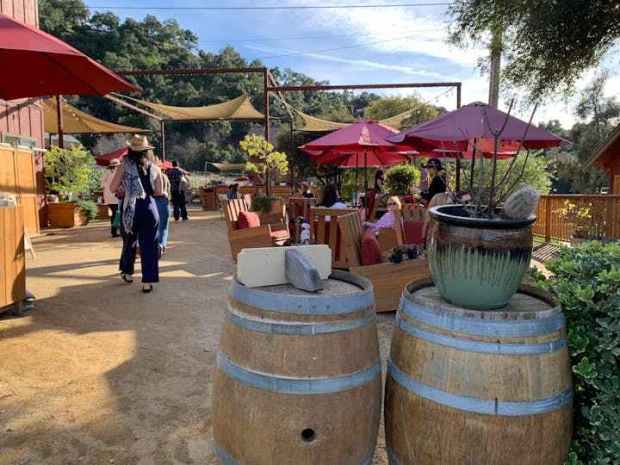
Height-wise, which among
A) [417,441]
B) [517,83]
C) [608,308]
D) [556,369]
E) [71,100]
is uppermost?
[71,100]

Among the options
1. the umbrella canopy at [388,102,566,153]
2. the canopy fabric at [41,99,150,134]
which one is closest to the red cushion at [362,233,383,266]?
the umbrella canopy at [388,102,566,153]

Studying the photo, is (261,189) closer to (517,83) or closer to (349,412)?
(517,83)

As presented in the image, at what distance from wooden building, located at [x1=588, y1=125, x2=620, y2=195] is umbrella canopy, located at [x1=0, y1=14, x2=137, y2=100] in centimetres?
1397

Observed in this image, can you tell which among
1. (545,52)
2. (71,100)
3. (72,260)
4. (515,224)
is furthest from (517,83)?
(71,100)

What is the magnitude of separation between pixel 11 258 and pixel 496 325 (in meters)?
3.94

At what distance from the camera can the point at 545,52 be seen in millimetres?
9953

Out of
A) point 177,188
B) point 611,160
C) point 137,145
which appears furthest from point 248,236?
point 611,160

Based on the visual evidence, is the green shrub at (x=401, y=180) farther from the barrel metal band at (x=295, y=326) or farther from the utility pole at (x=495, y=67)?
the barrel metal band at (x=295, y=326)

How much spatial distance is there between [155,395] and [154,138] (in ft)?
139

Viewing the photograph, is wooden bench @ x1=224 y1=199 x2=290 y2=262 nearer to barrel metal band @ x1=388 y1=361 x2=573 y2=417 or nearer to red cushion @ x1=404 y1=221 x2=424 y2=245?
red cushion @ x1=404 y1=221 x2=424 y2=245

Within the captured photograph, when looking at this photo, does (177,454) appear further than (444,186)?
No

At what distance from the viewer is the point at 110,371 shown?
2969 mm

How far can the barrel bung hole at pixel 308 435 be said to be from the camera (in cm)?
150

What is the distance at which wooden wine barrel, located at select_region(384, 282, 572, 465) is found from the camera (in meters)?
1.36
